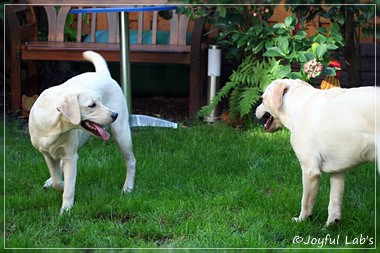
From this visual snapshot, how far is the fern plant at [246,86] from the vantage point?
3.82m

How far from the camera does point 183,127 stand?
4.16 metres

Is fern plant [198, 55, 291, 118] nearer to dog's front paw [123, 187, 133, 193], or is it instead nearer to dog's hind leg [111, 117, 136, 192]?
dog's hind leg [111, 117, 136, 192]

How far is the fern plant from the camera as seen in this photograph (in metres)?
3.82

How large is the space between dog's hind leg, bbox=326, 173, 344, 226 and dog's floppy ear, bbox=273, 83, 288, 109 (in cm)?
44

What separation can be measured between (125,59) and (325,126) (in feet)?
4.63

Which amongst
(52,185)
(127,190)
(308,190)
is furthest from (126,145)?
(308,190)

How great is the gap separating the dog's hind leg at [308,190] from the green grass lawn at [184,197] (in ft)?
0.24

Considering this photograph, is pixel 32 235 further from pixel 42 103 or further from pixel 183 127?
pixel 183 127

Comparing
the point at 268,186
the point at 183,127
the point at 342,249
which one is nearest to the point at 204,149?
the point at 183,127

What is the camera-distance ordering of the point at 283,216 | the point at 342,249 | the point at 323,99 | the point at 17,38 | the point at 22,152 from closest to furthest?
the point at 342,249
the point at 323,99
the point at 283,216
the point at 17,38
the point at 22,152

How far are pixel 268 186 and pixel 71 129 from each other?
1.16m

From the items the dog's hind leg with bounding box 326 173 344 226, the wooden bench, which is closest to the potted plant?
the wooden bench

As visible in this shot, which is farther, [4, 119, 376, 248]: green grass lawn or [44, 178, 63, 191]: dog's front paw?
[44, 178, 63, 191]: dog's front paw

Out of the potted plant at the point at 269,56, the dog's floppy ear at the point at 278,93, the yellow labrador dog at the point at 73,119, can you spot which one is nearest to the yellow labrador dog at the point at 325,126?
the dog's floppy ear at the point at 278,93
